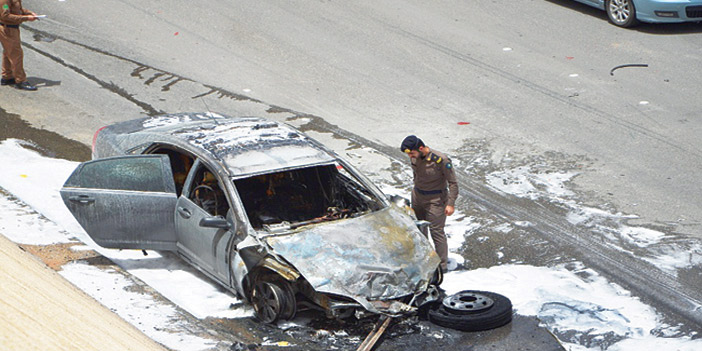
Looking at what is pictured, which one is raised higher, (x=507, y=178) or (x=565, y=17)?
(x=565, y=17)

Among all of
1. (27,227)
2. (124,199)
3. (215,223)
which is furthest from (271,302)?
(27,227)

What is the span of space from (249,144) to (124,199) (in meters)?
1.32

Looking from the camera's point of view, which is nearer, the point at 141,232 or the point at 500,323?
the point at 500,323

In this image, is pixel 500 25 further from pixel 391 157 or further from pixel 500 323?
pixel 500 323

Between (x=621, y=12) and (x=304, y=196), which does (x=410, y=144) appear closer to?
(x=304, y=196)

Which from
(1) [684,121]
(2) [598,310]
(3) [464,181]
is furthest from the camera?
(1) [684,121]

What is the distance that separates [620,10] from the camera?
1622 cm

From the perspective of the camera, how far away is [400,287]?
7.67 metres

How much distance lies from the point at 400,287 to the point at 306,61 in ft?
25.7

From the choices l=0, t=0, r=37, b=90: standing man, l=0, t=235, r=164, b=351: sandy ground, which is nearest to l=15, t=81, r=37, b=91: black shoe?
l=0, t=0, r=37, b=90: standing man

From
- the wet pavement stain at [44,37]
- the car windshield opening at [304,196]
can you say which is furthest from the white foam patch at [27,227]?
the wet pavement stain at [44,37]

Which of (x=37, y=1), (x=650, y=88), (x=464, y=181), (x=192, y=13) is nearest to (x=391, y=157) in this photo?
(x=464, y=181)

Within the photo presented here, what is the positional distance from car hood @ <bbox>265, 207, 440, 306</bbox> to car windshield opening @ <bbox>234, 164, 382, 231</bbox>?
46 centimetres

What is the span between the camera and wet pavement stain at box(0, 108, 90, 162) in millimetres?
11656
